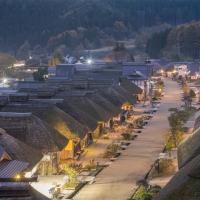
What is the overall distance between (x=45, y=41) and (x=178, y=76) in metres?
64.3

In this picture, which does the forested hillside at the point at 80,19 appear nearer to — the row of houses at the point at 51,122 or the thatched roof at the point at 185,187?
the row of houses at the point at 51,122

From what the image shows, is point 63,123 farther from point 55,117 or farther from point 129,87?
point 129,87

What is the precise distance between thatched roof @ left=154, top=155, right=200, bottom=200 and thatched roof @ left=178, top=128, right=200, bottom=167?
9.83ft

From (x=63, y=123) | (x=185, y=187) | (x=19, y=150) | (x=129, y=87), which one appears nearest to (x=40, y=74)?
(x=129, y=87)

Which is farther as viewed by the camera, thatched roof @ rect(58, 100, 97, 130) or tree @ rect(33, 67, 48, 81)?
tree @ rect(33, 67, 48, 81)

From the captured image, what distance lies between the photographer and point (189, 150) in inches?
719

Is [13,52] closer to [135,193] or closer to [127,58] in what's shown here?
[127,58]

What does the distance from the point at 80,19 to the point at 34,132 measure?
120452 mm

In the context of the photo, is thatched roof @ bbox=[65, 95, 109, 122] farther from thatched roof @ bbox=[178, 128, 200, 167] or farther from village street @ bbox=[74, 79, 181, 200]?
thatched roof @ bbox=[178, 128, 200, 167]

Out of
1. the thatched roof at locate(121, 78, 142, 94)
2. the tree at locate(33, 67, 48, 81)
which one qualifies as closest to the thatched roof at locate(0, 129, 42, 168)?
the thatched roof at locate(121, 78, 142, 94)

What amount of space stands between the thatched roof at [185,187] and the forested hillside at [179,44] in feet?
244

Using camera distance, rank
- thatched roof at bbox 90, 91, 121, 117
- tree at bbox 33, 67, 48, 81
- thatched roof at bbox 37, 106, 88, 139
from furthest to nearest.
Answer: tree at bbox 33, 67, 48, 81 → thatched roof at bbox 90, 91, 121, 117 → thatched roof at bbox 37, 106, 88, 139

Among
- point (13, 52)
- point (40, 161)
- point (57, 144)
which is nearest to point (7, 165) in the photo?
point (40, 161)

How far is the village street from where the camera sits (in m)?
19.1
